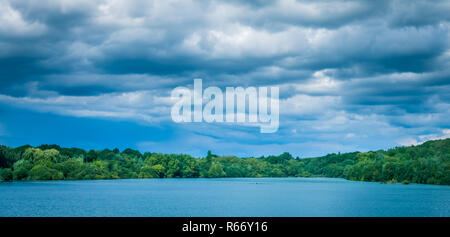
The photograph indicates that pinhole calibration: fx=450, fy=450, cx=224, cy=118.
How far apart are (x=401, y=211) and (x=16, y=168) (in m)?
119

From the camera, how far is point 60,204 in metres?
64.9

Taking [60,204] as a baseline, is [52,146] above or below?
above
